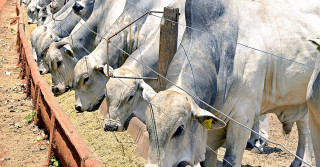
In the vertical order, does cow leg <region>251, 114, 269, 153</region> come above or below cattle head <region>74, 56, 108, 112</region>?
below

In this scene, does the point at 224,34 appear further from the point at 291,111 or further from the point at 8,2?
the point at 8,2

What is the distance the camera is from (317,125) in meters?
3.71

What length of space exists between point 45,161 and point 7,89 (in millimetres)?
3866

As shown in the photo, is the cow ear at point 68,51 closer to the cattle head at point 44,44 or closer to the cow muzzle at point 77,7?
the cow muzzle at point 77,7

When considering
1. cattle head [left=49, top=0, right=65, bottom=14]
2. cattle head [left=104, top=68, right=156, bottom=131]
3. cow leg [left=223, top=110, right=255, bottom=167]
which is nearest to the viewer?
cow leg [left=223, top=110, right=255, bottom=167]

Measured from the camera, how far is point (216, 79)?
14.2 feet

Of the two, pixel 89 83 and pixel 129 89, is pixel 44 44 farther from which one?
pixel 129 89

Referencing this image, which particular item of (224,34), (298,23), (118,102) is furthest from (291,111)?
(118,102)

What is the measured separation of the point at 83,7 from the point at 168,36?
4.04m

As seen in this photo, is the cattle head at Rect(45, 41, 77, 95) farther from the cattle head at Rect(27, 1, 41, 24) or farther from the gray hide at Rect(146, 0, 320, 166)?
the cattle head at Rect(27, 1, 41, 24)

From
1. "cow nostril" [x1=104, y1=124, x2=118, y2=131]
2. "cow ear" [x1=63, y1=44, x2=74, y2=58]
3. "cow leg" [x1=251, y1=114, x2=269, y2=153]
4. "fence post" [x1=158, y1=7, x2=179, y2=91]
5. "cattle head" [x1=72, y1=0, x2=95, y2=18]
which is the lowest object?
"cow leg" [x1=251, y1=114, x2=269, y2=153]

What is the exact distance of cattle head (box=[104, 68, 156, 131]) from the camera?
549 cm

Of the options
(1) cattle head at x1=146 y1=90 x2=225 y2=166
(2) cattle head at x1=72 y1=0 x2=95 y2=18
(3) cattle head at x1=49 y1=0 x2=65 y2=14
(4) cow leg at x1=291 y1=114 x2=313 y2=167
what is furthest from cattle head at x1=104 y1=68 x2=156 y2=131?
(3) cattle head at x1=49 y1=0 x2=65 y2=14

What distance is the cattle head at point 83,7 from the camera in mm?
8484
